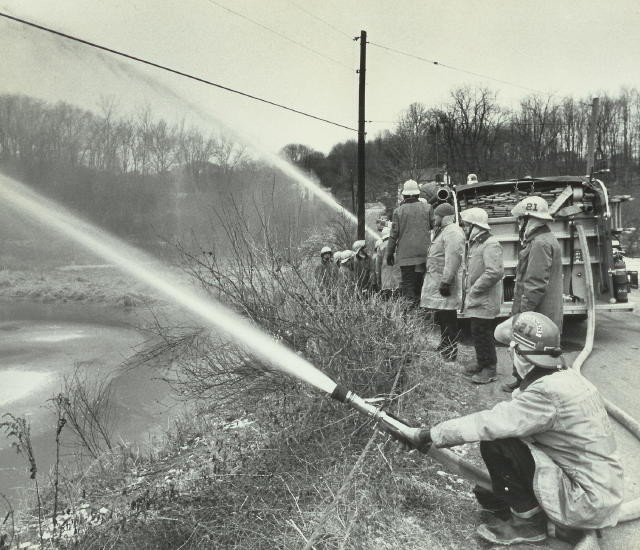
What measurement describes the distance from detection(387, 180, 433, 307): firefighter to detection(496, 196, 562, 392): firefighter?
1666 millimetres

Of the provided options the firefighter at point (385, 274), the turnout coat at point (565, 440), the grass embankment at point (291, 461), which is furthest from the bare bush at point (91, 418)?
the turnout coat at point (565, 440)

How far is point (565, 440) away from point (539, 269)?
9.05ft

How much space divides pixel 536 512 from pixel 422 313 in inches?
141

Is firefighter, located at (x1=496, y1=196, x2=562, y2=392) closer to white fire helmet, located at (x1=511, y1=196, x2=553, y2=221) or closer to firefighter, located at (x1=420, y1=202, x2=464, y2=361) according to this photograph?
white fire helmet, located at (x1=511, y1=196, x2=553, y2=221)

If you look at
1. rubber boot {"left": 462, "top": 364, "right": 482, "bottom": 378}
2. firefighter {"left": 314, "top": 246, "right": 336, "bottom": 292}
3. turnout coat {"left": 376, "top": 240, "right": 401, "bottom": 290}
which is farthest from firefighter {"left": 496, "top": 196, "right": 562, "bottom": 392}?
turnout coat {"left": 376, "top": 240, "right": 401, "bottom": 290}

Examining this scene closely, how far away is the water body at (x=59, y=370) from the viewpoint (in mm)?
7363

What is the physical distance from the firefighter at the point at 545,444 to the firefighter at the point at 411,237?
13.2ft

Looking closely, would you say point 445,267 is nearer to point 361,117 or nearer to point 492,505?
point 492,505

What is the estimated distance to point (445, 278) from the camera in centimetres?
605

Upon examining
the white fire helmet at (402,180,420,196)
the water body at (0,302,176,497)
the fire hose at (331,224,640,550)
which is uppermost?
the white fire helmet at (402,180,420,196)

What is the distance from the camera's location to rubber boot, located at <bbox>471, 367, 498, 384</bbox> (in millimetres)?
5633

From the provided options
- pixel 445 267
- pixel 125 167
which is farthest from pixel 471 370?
pixel 125 167

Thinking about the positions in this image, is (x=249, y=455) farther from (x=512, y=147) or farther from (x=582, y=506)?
(x=512, y=147)

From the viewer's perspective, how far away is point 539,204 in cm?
544
